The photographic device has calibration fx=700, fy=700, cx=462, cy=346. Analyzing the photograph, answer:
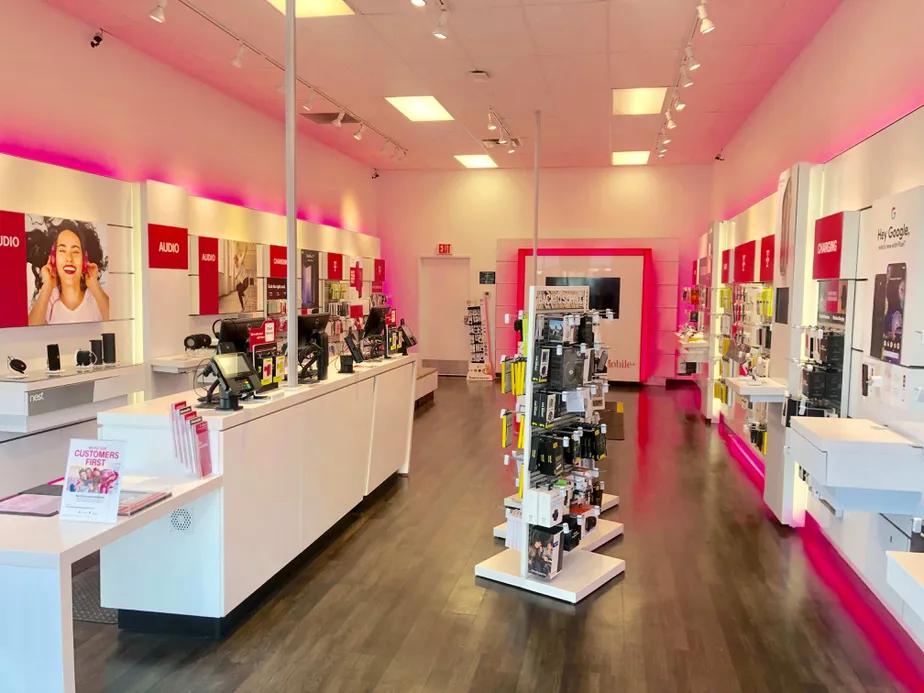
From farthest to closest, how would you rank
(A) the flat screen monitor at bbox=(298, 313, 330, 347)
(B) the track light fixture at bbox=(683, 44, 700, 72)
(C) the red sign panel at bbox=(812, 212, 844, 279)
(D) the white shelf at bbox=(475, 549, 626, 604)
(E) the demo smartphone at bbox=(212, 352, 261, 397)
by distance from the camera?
(B) the track light fixture at bbox=(683, 44, 700, 72), (A) the flat screen monitor at bbox=(298, 313, 330, 347), (C) the red sign panel at bbox=(812, 212, 844, 279), (D) the white shelf at bbox=(475, 549, 626, 604), (E) the demo smartphone at bbox=(212, 352, 261, 397)

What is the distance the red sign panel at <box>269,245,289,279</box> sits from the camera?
8.11m

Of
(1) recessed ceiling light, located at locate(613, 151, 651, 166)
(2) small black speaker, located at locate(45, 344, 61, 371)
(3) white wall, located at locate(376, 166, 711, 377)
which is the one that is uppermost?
(1) recessed ceiling light, located at locate(613, 151, 651, 166)

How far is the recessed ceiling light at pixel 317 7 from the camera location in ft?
17.0

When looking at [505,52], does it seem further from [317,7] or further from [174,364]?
[174,364]

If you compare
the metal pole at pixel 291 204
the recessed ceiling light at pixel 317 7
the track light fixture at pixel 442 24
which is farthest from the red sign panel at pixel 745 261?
the metal pole at pixel 291 204

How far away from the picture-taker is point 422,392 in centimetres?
945

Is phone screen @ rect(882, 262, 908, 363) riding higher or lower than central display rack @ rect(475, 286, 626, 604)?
higher

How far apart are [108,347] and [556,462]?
377 cm

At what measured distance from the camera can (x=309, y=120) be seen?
8.62m

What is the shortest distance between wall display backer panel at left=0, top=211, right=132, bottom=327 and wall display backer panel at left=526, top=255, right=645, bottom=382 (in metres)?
7.25

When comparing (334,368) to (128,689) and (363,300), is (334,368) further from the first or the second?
(363,300)

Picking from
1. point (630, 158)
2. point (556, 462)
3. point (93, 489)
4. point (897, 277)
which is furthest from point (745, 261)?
point (93, 489)

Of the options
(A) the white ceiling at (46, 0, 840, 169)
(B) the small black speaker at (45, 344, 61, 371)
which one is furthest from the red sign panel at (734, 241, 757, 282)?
(B) the small black speaker at (45, 344, 61, 371)

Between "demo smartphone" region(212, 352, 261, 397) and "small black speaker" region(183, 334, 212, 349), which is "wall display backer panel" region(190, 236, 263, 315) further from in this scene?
"demo smartphone" region(212, 352, 261, 397)
